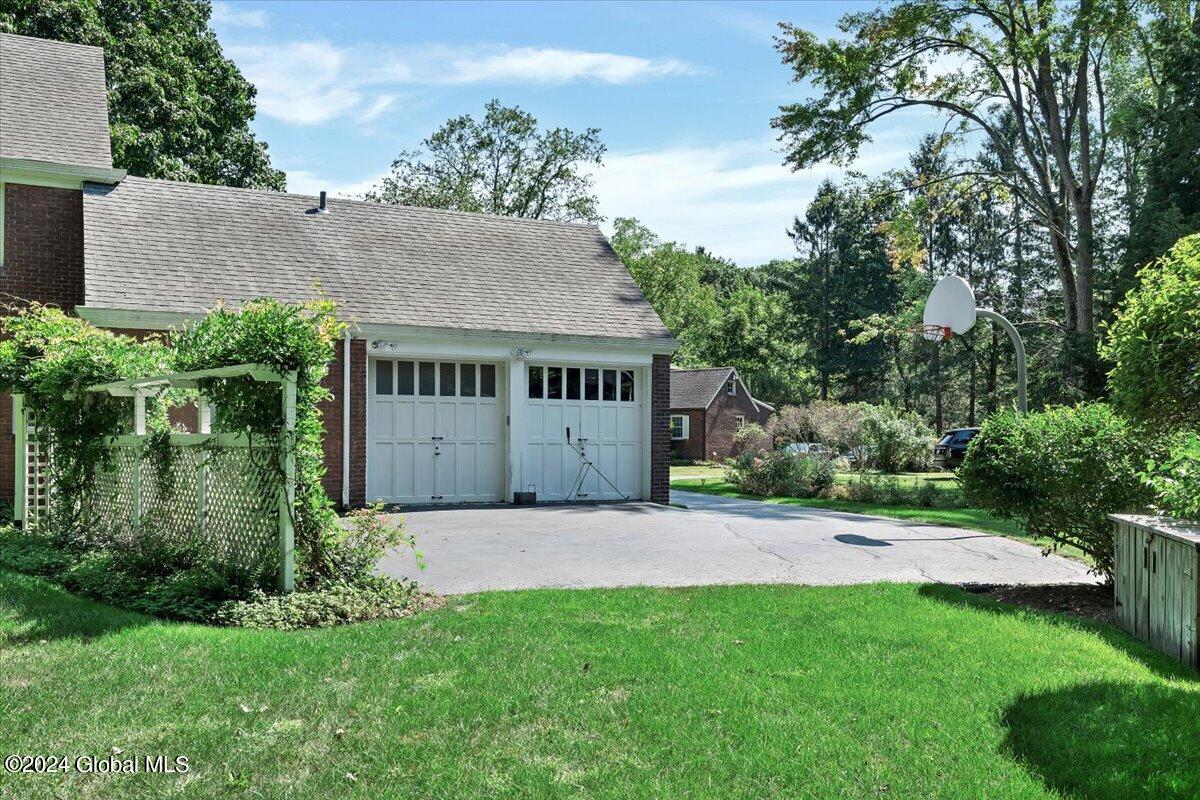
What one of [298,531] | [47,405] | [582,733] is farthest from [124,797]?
[47,405]

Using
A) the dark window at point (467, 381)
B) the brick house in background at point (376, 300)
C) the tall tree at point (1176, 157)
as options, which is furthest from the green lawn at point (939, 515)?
the tall tree at point (1176, 157)

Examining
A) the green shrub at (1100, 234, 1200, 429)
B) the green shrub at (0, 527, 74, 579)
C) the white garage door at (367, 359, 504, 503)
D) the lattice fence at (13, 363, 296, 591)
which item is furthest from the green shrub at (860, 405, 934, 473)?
the green shrub at (0, 527, 74, 579)

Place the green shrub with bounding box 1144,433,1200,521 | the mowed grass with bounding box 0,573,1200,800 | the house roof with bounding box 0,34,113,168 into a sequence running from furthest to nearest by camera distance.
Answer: the house roof with bounding box 0,34,113,168 → the green shrub with bounding box 1144,433,1200,521 → the mowed grass with bounding box 0,573,1200,800

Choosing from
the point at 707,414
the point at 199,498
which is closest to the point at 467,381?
the point at 199,498

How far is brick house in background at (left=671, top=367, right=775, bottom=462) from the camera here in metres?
46.5

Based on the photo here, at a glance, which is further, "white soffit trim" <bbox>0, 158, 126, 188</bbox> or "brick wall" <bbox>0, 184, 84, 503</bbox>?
"white soffit trim" <bbox>0, 158, 126, 188</bbox>

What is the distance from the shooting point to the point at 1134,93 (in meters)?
32.4

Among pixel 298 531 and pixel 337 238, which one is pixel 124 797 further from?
pixel 337 238

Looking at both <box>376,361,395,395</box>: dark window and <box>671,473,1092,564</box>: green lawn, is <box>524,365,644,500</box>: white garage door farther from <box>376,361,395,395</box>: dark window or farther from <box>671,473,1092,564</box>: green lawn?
<box>671,473,1092,564</box>: green lawn

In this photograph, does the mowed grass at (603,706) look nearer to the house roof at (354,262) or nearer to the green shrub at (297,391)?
the green shrub at (297,391)

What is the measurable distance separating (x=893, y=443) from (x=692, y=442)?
14669mm

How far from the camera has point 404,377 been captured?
52.6 ft

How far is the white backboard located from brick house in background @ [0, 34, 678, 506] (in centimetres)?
483

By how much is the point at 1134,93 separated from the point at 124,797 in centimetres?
3689
